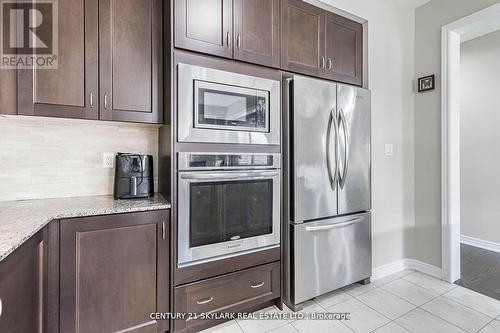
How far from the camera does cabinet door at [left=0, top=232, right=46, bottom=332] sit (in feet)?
2.95

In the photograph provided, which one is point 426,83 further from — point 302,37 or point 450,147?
point 302,37

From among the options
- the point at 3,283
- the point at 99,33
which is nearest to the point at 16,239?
the point at 3,283

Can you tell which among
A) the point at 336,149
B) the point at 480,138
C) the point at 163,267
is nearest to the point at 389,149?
the point at 336,149

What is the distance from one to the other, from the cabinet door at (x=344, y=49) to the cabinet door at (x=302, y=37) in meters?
0.08

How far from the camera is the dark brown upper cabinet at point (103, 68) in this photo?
1.51 metres

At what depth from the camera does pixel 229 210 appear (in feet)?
5.92

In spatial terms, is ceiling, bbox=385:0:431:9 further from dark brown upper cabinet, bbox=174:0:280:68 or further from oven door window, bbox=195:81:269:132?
oven door window, bbox=195:81:269:132

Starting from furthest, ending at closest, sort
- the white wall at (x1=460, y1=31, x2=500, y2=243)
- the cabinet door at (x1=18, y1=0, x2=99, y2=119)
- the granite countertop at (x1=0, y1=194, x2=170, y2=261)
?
the white wall at (x1=460, y1=31, x2=500, y2=243) < the cabinet door at (x1=18, y1=0, x2=99, y2=119) < the granite countertop at (x1=0, y1=194, x2=170, y2=261)

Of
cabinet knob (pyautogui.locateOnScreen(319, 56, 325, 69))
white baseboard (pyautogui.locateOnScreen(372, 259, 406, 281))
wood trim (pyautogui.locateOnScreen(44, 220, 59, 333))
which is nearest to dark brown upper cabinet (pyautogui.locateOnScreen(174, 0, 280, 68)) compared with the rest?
cabinet knob (pyautogui.locateOnScreen(319, 56, 325, 69))

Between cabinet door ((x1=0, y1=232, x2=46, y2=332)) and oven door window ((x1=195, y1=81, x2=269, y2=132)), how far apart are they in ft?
3.49

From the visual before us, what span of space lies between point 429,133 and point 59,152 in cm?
337

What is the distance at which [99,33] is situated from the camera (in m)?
1.60

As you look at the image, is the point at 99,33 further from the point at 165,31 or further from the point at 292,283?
the point at 292,283

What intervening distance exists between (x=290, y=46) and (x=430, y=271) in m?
2.66
